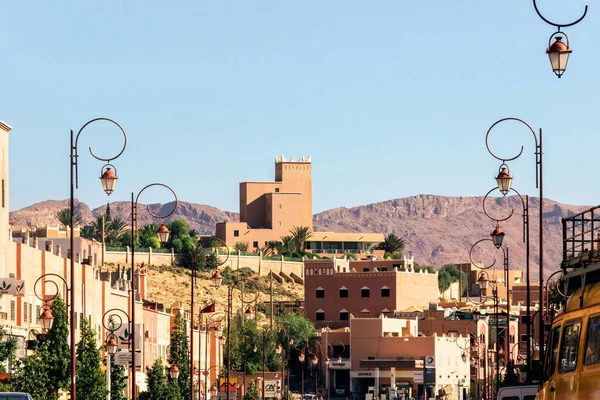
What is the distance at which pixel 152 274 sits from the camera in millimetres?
174125

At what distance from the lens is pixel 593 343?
17094mm

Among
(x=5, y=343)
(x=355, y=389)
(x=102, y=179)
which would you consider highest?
(x=102, y=179)

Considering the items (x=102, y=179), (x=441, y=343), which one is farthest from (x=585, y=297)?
(x=441, y=343)

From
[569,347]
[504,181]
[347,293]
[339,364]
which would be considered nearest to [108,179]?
[504,181]

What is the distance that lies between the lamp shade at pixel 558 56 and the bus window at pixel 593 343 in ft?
25.8

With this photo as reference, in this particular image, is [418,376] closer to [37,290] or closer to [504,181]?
[37,290]

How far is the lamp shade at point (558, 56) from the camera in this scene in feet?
79.6

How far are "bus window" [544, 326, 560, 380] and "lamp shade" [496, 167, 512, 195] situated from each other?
1355 centimetres

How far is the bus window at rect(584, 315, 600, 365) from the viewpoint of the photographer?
16.9 m

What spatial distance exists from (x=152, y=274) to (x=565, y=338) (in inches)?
6180

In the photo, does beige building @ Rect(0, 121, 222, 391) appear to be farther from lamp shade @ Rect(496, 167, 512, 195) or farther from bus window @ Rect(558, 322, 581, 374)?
bus window @ Rect(558, 322, 581, 374)

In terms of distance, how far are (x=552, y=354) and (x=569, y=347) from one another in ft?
4.06

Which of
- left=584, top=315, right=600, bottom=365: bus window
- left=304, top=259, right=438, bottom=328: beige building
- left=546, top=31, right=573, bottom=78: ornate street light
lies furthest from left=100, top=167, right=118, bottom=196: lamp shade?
left=304, top=259, right=438, bottom=328: beige building

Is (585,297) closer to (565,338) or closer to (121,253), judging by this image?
(565,338)
